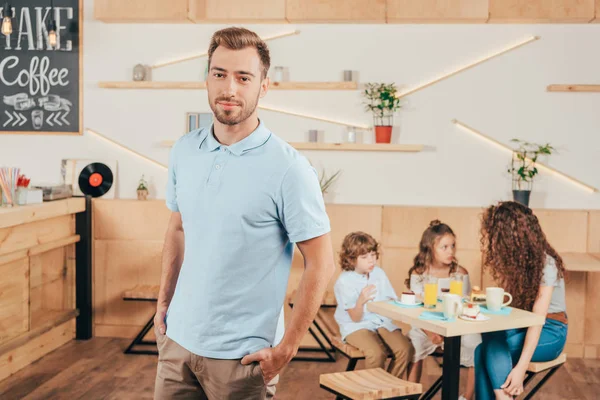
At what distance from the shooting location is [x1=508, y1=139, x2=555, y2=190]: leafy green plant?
16.9ft

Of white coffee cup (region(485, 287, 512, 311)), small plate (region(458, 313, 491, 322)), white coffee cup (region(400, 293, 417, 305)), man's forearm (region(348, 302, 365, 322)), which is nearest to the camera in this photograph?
small plate (region(458, 313, 491, 322))

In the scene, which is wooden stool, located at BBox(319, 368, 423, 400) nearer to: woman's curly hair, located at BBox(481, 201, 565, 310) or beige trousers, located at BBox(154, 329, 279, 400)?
woman's curly hair, located at BBox(481, 201, 565, 310)

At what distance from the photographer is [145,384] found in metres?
4.34

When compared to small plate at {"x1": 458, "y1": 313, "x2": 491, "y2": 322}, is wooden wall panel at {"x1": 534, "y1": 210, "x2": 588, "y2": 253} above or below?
above

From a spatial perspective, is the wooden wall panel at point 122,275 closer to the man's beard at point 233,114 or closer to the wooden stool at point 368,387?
the wooden stool at point 368,387

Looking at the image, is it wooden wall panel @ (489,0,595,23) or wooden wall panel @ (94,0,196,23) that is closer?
wooden wall panel @ (489,0,595,23)

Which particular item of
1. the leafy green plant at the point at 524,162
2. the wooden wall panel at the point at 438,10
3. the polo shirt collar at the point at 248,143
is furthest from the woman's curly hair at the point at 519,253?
the polo shirt collar at the point at 248,143

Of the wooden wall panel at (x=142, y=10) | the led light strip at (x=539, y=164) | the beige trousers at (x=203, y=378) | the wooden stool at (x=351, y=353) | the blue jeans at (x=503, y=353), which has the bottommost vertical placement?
the wooden stool at (x=351, y=353)

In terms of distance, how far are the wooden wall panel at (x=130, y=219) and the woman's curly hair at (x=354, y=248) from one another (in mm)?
1550

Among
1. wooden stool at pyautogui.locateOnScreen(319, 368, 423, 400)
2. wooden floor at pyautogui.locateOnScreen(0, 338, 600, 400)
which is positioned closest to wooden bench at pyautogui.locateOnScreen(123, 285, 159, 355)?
wooden floor at pyautogui.locateOnScreen(0, 338, 600, 400)

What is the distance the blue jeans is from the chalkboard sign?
3351mm

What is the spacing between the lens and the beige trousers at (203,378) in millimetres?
1850

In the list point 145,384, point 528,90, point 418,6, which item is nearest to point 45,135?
point 145,384

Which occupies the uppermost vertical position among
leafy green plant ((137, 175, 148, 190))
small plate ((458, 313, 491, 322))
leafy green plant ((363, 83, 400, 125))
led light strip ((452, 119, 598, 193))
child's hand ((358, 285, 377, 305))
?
leafy green plant ((363, 83, 400, 125))
